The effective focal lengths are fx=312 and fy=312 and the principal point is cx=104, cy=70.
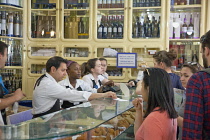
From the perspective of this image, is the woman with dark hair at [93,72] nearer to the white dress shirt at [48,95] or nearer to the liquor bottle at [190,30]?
the white dress shirt at [48,95]

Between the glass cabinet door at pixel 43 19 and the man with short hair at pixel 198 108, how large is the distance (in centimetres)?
501

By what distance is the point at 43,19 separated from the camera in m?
6.50

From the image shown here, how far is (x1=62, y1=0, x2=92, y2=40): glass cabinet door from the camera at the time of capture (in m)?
6.27

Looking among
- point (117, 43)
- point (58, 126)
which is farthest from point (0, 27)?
point (58, 126)

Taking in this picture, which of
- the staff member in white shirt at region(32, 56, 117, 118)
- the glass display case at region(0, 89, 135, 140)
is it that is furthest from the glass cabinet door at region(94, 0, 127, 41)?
the glass display case at region(0, 89, 135, 140)

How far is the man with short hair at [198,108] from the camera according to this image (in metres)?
1.60

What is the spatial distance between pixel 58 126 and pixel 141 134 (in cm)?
47

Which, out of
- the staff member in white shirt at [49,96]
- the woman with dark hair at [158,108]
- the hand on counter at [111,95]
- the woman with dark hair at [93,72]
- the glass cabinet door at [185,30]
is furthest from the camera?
the glass cabinet door at [185,30]

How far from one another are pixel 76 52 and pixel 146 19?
61.0 inches

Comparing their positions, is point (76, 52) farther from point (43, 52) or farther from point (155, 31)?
point (155, 31)

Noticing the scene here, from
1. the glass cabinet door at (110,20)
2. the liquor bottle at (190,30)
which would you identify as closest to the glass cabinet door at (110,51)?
the glass cabinet door at (110,20)

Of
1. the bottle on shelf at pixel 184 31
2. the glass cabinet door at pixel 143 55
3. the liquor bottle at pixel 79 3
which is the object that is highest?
the liquor bottle at pixel 79 3

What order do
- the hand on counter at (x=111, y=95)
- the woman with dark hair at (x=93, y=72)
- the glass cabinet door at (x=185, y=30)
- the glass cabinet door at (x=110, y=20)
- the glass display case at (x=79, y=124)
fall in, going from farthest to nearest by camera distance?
the glass cabinet door at (x=110, y=20)
the glass cabinet door at (x=185, y=30)
the woman with dark hair at (x=93, y=72)
the hand on counter at (x=111, y=95)
the glass display case at (x=79, y=124)

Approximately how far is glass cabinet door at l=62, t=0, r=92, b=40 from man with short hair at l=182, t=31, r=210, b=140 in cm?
475
